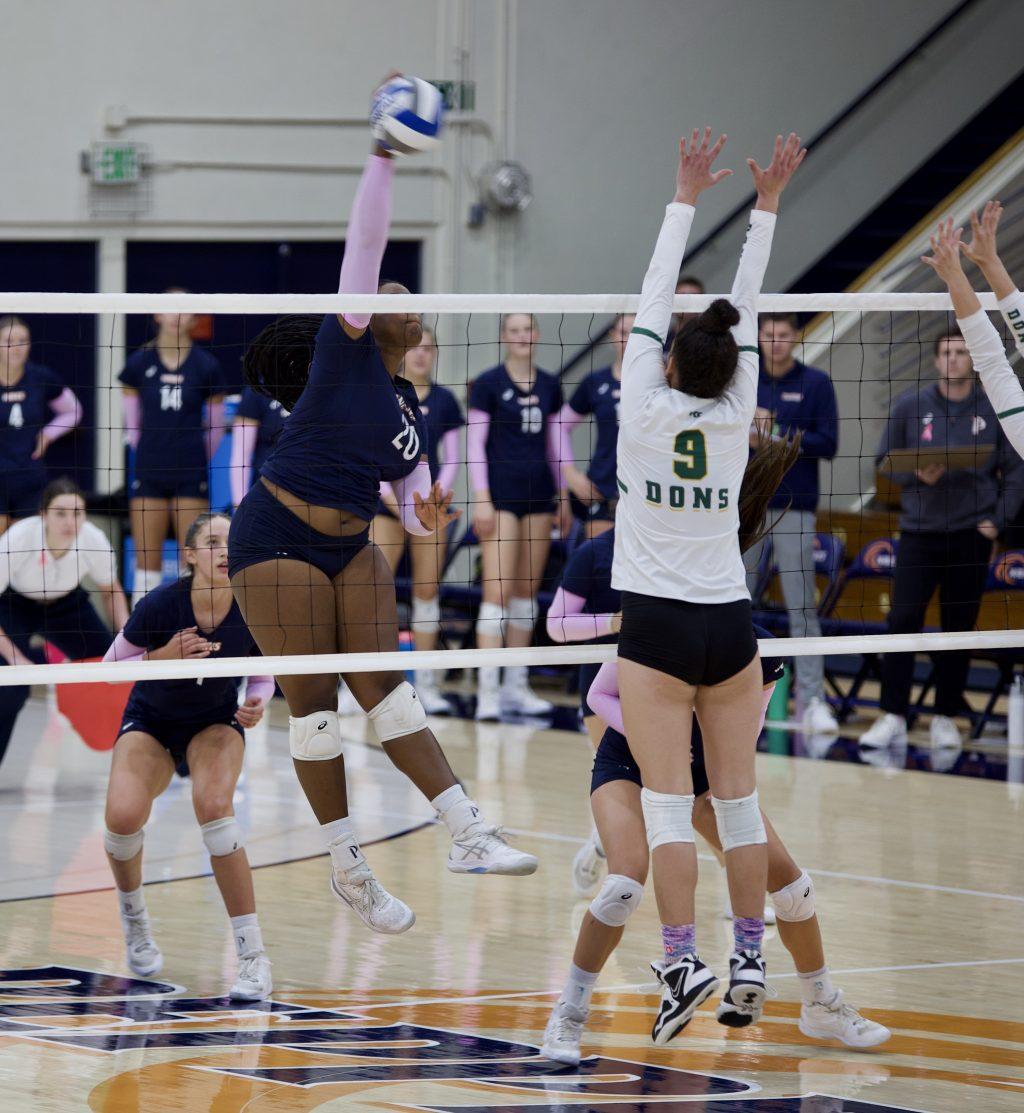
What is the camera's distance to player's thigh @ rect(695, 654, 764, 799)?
13.6 feet

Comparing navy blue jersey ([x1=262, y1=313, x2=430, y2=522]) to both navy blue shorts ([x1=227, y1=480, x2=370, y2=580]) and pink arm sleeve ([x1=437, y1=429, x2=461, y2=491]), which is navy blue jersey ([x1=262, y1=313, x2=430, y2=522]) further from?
pink arm sleeve ([x1=437, y1=429, x2=461, y2=491])

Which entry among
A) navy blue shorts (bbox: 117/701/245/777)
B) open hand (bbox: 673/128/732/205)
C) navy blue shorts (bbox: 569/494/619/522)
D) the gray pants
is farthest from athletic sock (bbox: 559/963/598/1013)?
the gray pants

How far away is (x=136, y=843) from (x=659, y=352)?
2239mm

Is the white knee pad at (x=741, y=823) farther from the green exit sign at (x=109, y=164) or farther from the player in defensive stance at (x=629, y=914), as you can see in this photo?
the green exit sign at (x=109, y=164)

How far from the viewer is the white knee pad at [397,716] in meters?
4.61

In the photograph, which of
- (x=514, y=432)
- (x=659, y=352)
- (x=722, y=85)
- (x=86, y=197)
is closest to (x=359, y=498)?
(x=659, y=352)

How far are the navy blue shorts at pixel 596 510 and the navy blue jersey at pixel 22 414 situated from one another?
123 inches

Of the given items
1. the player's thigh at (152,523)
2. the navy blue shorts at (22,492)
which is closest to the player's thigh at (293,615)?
the player's thigh at (152,523)

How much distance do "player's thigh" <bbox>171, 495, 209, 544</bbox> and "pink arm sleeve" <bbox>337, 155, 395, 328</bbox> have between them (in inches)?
203

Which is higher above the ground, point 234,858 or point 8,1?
point 8,1

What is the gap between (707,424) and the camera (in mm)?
4055

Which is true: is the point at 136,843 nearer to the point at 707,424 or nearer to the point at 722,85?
the point at 707,424

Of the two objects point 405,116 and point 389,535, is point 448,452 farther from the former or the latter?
point 405,116

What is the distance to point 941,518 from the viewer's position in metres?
8.88
